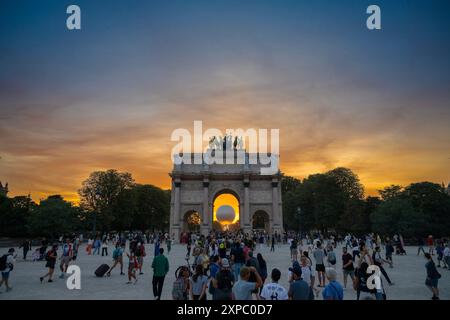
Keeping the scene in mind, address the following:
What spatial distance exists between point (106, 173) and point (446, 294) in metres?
64.7

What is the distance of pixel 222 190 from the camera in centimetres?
5847

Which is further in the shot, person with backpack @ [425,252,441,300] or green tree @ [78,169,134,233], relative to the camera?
green tree @ [78,169,134,233]

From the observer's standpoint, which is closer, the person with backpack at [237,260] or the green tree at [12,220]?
the person with backpack at [237,260]

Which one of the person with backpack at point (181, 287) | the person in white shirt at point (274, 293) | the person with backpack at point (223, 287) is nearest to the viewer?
the person in white shirt at point (274, 293)

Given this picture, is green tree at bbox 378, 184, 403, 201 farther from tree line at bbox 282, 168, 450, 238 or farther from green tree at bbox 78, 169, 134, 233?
green tree at bbox 78, 169, 134, 233

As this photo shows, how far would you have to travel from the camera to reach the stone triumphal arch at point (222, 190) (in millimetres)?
56500

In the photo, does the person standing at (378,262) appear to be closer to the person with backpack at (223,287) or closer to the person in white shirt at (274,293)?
the person in white shirt at (274,293)

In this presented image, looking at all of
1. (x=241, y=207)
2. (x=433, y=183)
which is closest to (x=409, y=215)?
(x=433, y=183)

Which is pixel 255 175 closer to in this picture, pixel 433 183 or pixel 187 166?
pixel 187 166


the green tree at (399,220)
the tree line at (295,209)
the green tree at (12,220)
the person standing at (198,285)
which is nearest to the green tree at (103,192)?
the tree line at (295,209)

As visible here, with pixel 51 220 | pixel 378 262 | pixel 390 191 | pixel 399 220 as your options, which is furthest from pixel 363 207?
pixel 378 262

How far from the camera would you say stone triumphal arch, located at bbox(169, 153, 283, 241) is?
185 feet

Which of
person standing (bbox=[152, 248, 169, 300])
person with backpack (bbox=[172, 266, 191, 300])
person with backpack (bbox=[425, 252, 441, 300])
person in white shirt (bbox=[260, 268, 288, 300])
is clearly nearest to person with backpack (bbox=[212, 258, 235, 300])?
person in white shirt (bbox=[260, 268, 288, 300])

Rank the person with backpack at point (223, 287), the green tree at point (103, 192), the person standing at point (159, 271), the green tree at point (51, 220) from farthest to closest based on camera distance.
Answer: the green tree at point (103, 192) < the green tree at point (51, 220) < the person standing at point (159, 271) < the person with backpack at point (223, 287)
